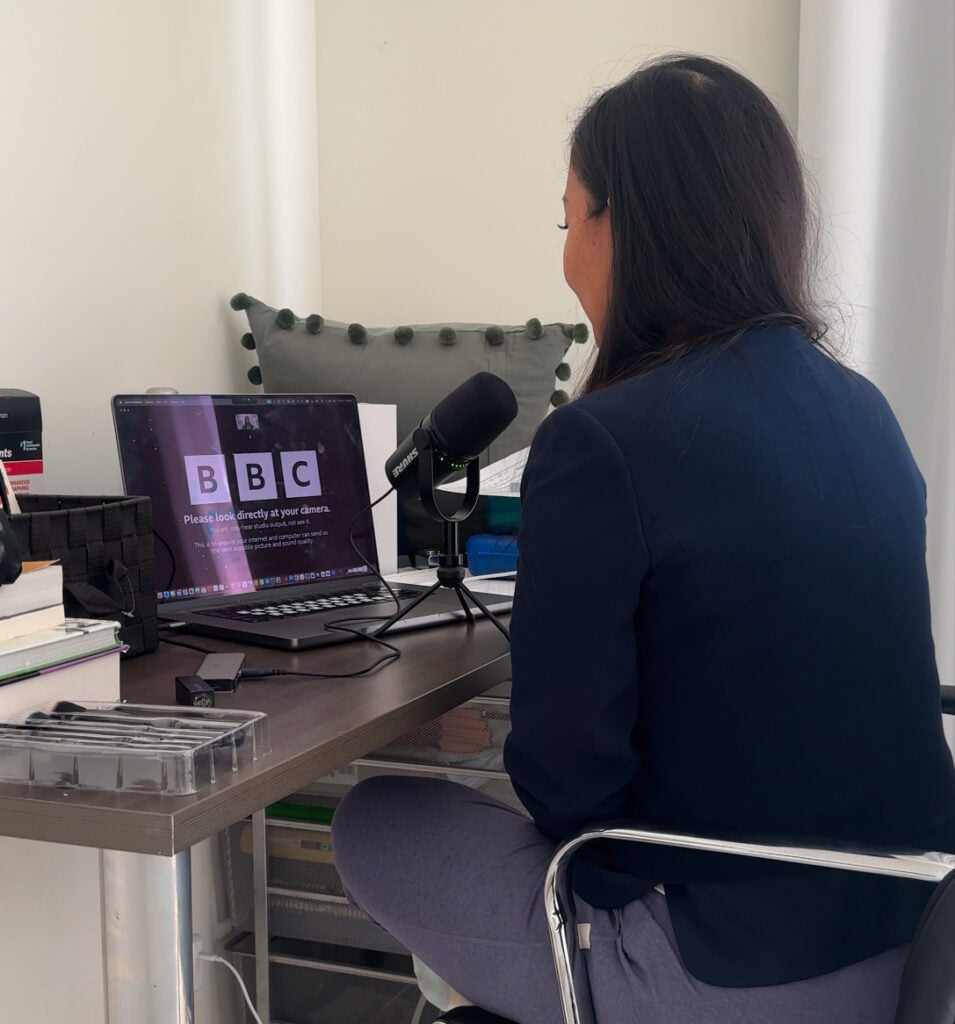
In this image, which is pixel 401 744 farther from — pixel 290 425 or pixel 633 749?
pixel 633 749

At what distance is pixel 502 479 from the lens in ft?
5.74

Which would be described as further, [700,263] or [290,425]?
[290,425]

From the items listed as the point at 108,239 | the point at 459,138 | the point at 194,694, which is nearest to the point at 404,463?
the point at 194,694

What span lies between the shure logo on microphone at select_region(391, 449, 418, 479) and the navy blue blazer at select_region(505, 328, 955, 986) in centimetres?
36

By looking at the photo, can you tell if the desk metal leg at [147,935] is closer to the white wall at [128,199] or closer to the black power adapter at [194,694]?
the black power adapter at [194,694]

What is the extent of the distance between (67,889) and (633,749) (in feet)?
3.20

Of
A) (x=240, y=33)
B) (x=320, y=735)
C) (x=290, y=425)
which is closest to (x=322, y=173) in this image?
(x=240, y=33)

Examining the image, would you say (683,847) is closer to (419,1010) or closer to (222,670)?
(222,670)

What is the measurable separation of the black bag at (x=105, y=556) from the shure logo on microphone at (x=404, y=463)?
11.3 inches

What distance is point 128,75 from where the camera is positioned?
5.50ft

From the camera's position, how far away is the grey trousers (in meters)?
0.91

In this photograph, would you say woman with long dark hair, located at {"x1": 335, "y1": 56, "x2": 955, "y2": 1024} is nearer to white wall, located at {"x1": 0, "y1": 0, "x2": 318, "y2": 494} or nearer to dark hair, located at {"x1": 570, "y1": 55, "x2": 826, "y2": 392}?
dark hair, located at {"x1": 570, "y1": 55, "x2": 826, "y2": 392}

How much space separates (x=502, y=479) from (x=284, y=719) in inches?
33.7

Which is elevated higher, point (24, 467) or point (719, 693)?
point (24, 467)
